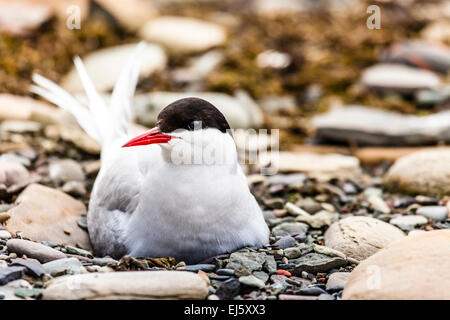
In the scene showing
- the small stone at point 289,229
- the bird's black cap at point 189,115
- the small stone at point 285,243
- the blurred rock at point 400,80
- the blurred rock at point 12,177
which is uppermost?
the blurred rock at point 400,80

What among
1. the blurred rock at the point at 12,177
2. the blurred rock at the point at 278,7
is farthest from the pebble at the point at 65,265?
the blurred rock at the point at 278,7

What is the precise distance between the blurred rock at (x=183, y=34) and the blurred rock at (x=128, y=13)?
146 mm

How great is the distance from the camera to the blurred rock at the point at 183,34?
8.43m

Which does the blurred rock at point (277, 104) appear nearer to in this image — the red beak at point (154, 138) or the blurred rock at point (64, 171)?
the blurred rock at point (64, 171)

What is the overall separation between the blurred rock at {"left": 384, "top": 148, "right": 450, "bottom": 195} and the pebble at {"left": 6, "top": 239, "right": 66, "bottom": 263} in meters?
2.88

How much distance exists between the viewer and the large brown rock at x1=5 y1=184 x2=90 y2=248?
420cm

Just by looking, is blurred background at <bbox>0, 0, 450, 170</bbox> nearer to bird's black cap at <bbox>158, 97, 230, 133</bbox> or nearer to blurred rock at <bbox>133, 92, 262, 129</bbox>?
blurred rock at <bbox>133, 92, 262, 129</bbox>

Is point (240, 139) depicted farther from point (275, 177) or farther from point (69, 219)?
point (69, 219)

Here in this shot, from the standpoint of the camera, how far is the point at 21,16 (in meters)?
8.36

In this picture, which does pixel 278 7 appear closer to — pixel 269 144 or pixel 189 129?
pixel 269 144

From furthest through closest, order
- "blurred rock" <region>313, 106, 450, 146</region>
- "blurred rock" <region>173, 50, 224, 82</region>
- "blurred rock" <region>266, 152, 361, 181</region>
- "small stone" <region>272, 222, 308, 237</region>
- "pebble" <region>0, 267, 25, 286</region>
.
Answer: "blurred rock" <region>173, 50, 224, 82</region>
"blurred rock" <region>313, 106, 450, 146</region>
"blurred rock" <region>266, 152, 361, 181</region>
"small stone" <region>272, 222, 308, 237</region>
"pebble" <region>0, 267, 25, 286</region>

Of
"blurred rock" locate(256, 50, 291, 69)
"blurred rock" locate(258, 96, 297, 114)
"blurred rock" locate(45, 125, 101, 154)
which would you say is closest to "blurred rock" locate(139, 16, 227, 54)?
"blurred rock" locate(256, 50, 291, 69)

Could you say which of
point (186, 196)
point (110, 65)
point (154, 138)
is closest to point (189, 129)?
point (154, 138)

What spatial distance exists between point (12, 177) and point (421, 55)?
17.9ft
